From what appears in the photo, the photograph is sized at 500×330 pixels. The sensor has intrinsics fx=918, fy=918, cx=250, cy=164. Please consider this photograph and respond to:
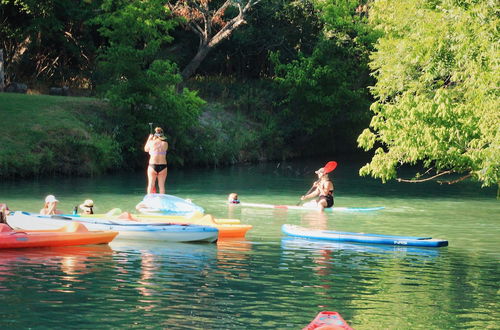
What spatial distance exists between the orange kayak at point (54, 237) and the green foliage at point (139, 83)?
65.5 ft

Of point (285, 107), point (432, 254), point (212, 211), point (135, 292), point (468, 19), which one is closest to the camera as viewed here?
point (135, 292)

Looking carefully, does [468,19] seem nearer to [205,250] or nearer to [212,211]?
[205,250]

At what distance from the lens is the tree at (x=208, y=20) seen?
46.4m

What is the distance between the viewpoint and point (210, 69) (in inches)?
2105

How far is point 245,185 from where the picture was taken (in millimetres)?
32531

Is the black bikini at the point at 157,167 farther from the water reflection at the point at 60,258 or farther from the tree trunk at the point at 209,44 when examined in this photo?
the tree trunk at the point at 209,44

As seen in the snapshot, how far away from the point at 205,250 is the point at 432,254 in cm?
426

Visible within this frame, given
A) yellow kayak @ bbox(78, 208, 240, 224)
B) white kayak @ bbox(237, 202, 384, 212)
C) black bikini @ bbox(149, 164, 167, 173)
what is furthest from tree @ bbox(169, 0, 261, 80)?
yellow kayak @ bbox(78, 208, 240, 224)

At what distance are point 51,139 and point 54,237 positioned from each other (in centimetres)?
1765

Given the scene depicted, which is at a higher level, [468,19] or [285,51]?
[285,51]

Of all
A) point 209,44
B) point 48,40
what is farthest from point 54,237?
point 209,44

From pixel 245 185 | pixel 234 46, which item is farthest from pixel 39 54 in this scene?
pixel 245 185

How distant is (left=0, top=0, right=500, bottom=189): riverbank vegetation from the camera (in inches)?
1486

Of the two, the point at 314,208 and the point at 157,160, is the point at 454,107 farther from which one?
the point at 157,160
